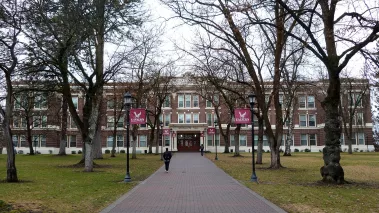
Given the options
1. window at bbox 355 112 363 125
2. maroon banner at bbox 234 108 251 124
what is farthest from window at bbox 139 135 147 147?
maroon banner at bbox 234 108 251 124

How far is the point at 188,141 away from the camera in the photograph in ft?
237

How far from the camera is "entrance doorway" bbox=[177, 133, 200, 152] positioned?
71.9 meters

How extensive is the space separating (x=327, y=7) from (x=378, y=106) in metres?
31.9

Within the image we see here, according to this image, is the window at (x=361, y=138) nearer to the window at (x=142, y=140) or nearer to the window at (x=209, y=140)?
the window at (x=209, y=140)

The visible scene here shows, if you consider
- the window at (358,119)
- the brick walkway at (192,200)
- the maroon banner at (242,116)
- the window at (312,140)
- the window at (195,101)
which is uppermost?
the window at (195,101)

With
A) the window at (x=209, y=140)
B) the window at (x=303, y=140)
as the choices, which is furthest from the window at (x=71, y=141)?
the window at (x=303, y=140)

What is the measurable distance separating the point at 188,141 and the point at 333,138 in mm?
56484

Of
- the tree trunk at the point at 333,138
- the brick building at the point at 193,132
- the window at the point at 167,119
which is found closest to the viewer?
the tree trunk at the point at 333,138

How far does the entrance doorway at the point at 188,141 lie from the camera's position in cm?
7188

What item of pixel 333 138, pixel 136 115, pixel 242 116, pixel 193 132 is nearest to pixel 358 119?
pixel 193 132

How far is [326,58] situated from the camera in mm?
15984

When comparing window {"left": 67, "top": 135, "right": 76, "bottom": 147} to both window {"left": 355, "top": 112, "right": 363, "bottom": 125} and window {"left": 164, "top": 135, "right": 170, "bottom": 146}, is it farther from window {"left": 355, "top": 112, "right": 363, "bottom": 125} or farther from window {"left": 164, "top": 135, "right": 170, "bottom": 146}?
window {"left": 355, "top": 112, "right": 363, "bottom": 125}

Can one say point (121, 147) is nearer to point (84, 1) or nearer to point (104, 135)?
point (104, 135)

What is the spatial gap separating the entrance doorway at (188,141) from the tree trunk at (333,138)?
5572 centimetres
